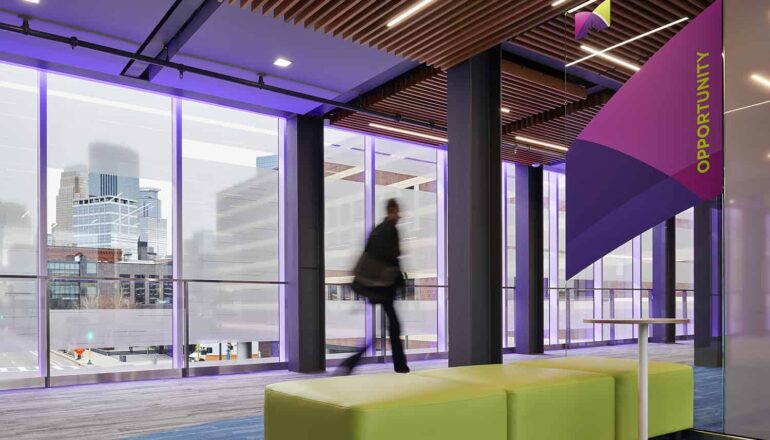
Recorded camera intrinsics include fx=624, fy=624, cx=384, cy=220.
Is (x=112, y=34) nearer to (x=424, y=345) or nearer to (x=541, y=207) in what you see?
(x=424, y=345)

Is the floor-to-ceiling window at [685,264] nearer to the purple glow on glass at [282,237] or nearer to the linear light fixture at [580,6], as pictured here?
the linear light fixture at [580,6]

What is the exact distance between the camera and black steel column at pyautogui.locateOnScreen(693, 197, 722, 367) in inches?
165

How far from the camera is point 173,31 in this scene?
258 inches

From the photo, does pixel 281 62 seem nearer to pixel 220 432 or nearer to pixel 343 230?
pixel 343 230

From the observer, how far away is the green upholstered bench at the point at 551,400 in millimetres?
3182

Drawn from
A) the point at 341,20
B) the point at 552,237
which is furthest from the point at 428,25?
the point at 552,237

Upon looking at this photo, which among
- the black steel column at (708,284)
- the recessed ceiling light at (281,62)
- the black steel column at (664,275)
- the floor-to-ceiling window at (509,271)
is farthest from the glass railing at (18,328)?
the floor-to-ceiling window at (509,271)

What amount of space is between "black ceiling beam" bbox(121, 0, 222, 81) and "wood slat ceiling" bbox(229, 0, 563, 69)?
572 mm

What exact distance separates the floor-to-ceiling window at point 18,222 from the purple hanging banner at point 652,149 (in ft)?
20.7

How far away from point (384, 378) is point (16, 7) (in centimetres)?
518

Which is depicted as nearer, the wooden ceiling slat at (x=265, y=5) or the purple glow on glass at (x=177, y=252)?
the wooden ceiling slat at (x=265, y=5)

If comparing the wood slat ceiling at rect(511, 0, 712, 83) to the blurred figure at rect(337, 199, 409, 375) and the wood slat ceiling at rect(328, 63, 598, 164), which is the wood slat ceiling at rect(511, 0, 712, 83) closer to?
the wood slat ceiling at rect(328, 63, 598, 164)

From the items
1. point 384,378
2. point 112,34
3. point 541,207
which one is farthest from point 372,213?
point 384,378

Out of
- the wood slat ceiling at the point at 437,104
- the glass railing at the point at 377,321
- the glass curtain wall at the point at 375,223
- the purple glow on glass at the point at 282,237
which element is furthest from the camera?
the glass curtain wall at the point at 375,223
